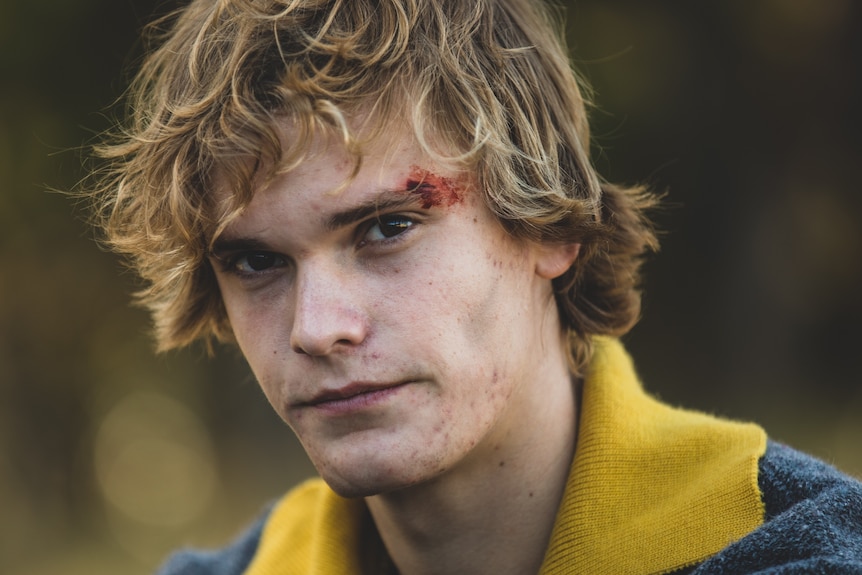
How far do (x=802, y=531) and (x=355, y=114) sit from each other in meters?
1.27

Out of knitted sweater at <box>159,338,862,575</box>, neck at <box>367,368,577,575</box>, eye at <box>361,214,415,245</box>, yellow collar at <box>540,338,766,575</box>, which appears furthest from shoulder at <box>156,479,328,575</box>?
eye at <box>361,214,415,245</box>

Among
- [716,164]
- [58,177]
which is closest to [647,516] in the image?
[58,177]

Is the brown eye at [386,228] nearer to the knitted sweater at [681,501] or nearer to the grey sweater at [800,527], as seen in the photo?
the knitted sweater at [681,501]

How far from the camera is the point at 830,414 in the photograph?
8.20m

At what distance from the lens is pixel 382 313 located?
227 cm

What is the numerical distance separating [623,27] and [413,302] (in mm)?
6280

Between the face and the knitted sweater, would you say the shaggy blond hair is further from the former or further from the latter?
the knitted sweater

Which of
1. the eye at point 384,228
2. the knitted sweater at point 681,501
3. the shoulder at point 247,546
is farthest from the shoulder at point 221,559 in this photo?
the eye at point 384,228

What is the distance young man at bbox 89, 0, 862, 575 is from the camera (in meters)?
2.25

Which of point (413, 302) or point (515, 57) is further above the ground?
point (515, 57)

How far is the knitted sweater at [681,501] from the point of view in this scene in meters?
2.04

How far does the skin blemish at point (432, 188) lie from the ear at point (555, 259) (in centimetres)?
34

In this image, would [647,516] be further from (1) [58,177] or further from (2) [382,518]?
(1) [58,177]

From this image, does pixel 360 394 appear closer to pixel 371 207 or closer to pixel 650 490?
pixel 371 207
